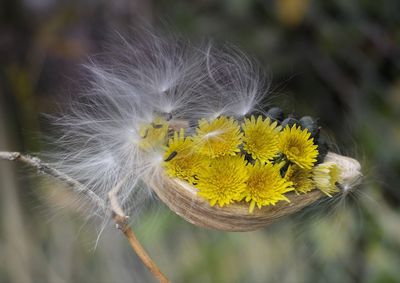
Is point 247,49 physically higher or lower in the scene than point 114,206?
higher

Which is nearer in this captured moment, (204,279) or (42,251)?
(204,279)

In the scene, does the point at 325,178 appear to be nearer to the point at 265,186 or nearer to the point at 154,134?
the point at 265,186

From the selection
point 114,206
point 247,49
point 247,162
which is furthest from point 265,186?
point 247,49

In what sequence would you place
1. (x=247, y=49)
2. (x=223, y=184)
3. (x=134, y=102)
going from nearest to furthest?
(x=223, y=184), (x=134, y=102), (x=247, y=49)

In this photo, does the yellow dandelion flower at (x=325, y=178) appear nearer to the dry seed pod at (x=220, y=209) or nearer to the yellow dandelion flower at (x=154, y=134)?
the dry seed pod at (x=220, y=209)

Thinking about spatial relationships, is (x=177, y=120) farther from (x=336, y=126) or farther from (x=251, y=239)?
(x=336, y=126)

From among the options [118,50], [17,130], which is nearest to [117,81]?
[118,50]

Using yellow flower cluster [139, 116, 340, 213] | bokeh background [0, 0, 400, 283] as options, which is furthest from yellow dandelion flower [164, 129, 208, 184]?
bokeh background [0, 0, 400, 283]

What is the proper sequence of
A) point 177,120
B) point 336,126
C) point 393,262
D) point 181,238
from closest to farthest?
point 177,120 < point 393,262 < point 181,238 < point 336,126
